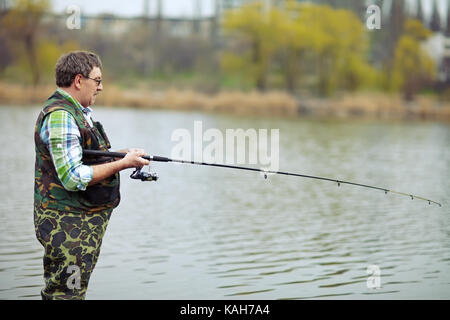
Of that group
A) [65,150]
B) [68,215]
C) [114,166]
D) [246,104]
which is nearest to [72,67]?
[65,150]

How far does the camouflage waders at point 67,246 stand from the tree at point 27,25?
48.5m

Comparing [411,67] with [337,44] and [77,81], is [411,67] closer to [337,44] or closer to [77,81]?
[337,44]

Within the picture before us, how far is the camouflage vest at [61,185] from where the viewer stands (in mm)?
4148

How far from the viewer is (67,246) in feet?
14.0

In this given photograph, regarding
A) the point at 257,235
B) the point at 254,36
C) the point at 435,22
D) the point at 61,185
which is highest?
the point at 435,22

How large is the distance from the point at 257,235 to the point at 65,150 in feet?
18.5

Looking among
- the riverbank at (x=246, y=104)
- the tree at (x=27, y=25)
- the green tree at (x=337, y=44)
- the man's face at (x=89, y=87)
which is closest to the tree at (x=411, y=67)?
the green tree at (x=337, y=44)

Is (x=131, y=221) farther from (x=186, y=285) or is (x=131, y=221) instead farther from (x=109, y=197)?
(x=109, y=197)

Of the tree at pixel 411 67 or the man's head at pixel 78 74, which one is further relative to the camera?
the tree at pixel 411 67

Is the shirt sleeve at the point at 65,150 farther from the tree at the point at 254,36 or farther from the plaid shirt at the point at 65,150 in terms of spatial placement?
the tree at the point at 254,36

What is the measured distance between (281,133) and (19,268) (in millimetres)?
21422

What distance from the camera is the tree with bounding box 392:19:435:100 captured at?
5741 centimetres

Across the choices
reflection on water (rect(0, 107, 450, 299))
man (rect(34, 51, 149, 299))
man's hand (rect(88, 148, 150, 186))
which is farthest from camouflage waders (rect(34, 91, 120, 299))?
reflection on water (rect(0, 107, 450, 299))

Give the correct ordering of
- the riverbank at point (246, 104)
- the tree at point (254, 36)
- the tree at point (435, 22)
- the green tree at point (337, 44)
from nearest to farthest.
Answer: the riverbank at point (246, 104) → the green tree at point (337, 44) → the tree at point (254, 36) → the tree at point (435, 22)
